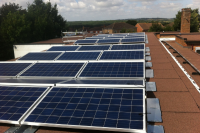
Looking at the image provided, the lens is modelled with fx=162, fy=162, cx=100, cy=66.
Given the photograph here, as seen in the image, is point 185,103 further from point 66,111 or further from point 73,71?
point 73,71

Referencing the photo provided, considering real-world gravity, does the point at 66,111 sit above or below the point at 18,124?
above

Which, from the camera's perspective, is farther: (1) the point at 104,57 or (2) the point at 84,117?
(1) the point at 104,57

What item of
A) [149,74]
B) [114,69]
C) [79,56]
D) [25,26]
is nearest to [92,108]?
[114,69]

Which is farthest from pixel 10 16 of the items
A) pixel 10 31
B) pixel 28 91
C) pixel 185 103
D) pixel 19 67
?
pixel 185 103

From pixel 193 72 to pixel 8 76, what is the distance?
11579 millimetres

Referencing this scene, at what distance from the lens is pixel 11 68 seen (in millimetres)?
10422

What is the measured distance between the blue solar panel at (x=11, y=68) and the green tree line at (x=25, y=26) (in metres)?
41.8

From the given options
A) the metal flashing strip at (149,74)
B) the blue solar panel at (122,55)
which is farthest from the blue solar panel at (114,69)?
the blue solar panel at (122,55)

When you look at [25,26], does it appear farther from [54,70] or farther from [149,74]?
[149,74]

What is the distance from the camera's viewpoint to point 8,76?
9391mm

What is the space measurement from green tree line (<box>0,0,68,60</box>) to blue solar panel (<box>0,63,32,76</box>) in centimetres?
4176

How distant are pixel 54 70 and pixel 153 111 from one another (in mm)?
6120

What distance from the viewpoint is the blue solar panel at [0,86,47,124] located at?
542cm

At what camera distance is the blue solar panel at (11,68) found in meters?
9.77
